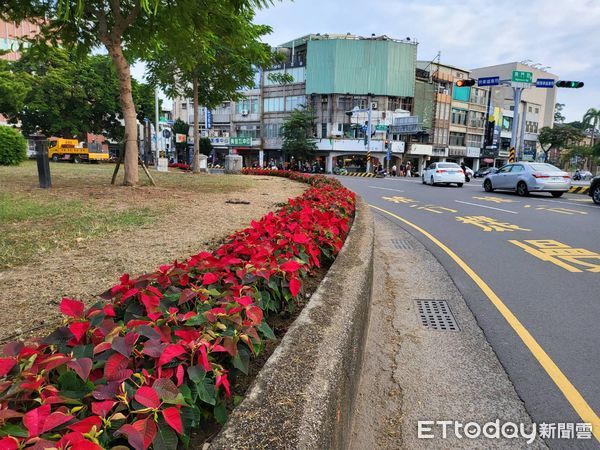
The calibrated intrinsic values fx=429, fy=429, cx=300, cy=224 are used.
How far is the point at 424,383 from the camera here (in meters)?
3.15

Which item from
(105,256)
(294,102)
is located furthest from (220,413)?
(294,102)

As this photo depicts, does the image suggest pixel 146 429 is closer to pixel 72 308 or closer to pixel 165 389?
pixel 165 389

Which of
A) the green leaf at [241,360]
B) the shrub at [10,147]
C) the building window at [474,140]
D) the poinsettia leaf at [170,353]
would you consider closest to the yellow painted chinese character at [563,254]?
the green leaf at [241,360]

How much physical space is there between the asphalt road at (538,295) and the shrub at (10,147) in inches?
851

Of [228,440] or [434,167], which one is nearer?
[228,440]

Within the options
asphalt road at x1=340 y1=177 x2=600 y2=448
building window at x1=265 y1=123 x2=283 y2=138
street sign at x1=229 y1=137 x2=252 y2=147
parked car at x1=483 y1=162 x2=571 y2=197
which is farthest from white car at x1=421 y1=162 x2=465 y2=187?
street sign at x1=229 y1=137 x2=252 y2=147

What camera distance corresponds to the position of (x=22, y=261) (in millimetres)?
4641

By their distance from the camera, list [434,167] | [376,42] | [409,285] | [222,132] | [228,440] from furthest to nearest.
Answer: [222,132]
[376,42]
[434,167]
[409,285]
[228,440]

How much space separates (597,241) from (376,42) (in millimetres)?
52593

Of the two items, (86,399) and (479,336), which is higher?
(86,399)

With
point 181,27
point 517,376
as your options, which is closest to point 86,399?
point 517,376

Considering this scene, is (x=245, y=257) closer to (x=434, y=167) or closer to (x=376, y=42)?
(x=434, y=167)

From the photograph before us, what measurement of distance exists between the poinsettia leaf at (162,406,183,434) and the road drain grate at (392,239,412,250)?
22.7ft

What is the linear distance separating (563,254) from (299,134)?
161 feet
